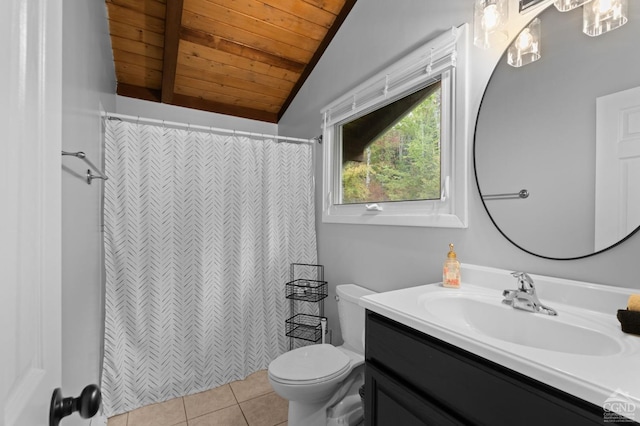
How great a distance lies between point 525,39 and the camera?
1062mm

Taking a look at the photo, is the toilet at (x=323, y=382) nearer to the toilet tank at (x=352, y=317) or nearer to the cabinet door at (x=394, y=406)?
the toilet tank at (x=352, y=317)

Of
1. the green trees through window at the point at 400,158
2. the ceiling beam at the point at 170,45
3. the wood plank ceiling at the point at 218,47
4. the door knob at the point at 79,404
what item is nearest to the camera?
the door knob at the point at 79,404

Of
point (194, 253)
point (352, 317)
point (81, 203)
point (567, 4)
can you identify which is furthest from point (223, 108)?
point (567, 4)

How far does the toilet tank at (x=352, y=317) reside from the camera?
65.6 inches

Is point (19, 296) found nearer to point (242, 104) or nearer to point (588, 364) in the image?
point (588, 364)

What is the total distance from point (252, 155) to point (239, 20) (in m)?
0.95

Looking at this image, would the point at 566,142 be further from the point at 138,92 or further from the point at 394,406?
the point at 138,92

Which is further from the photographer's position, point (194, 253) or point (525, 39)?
point (194, 253)

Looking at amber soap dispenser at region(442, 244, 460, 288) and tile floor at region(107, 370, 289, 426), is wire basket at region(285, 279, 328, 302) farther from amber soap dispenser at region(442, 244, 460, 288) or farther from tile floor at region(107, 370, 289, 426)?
amber soap dispenser at region(442, 244, 460, 288)

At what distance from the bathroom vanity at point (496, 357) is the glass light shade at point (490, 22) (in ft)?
2.88

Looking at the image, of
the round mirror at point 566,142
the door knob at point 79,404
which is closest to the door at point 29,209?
the door knob at point 79,404

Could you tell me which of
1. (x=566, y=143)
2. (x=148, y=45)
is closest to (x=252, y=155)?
(x=148, y=45)

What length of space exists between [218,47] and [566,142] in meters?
2.29

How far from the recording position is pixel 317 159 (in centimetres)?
247
